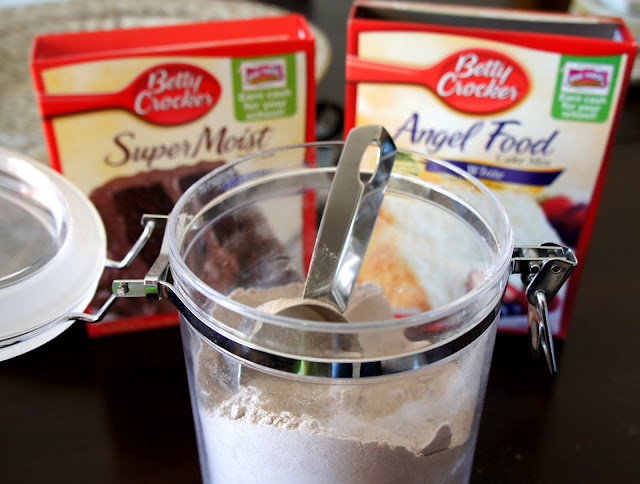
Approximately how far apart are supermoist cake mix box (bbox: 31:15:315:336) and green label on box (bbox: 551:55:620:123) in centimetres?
18

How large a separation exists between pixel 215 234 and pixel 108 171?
0.42ft

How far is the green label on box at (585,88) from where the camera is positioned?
1.54ft

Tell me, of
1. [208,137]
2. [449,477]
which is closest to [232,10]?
[208,137]

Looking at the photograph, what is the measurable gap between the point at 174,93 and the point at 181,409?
231 mm

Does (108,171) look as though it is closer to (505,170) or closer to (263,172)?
(263,172)

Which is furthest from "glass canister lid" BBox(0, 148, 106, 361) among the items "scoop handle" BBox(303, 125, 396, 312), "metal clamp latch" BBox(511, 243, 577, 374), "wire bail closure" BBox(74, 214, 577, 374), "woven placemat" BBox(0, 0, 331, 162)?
"woven placemat" BBox(0, 0, 331, 162)

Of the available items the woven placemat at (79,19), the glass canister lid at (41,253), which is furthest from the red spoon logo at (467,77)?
the woven placemat at (79,19)

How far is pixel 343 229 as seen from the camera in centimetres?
36

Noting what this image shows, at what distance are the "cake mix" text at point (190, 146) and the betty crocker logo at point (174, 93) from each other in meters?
0.02

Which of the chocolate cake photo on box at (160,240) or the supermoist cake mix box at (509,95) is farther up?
the supermoist cake mix box at (509,95)

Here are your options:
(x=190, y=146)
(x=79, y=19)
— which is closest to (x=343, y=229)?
(x=190, y=146)

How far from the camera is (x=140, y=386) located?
51 centimetres

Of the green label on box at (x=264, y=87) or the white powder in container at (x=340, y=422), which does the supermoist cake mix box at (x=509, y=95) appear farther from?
the white powder in container at (x=340, y=422)

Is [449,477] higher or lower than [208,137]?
lower
